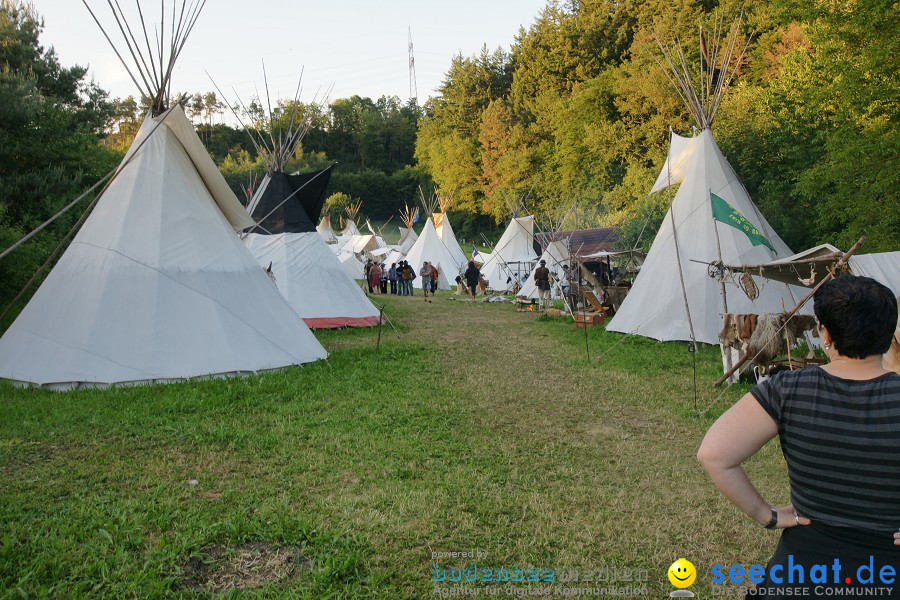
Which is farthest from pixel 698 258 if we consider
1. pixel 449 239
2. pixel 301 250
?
pixel 449 239

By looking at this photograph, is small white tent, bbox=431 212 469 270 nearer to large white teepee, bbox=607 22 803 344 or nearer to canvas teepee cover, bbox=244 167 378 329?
canvas teepee cover, bbox=244 167 378 329

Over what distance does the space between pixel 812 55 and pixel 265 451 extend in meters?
17.7

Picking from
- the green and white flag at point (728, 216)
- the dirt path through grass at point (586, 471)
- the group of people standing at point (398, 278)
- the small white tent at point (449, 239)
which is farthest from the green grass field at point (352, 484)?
the small white tent at point (449, 239)

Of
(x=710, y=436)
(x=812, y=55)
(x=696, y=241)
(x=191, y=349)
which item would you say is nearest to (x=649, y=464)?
(x=710, y=436)

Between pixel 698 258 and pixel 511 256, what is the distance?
57.8 feet

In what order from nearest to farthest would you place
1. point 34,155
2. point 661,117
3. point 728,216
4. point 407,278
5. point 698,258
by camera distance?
point 728,216 < point 698,258 < point 34,155 < point 407,278 < point 661,117

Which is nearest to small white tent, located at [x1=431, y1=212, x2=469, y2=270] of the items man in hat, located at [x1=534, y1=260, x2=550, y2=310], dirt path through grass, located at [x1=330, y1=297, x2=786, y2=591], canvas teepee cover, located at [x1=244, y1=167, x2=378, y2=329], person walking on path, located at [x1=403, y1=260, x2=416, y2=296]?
person walking on path, located at [x1=403, y1=260, x2=416, y2=296]

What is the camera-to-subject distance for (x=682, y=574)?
119 inches

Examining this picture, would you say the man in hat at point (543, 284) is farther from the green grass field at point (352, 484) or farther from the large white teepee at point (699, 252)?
the green grass field at point (352, 484)

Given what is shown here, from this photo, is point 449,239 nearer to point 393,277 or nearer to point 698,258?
point 393,277

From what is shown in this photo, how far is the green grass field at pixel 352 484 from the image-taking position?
10.7 feet

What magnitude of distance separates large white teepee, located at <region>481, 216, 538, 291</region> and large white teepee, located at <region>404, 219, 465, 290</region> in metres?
1.41

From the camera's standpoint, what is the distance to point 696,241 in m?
11.2

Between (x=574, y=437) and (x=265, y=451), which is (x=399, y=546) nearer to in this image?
(x=265, y=451)
